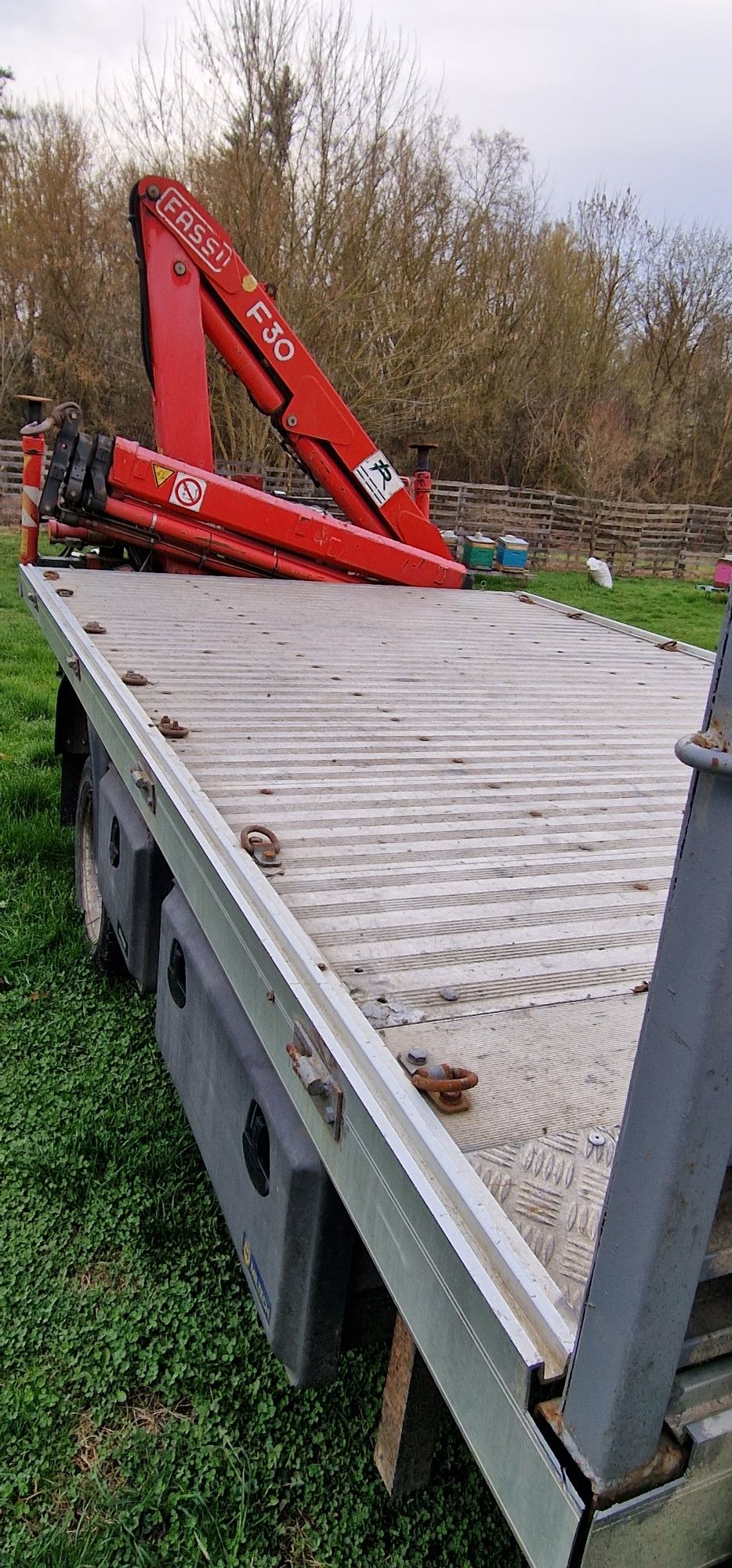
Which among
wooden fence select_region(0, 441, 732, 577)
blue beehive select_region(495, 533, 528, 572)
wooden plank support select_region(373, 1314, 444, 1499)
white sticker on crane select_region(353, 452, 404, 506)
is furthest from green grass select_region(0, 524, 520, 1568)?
wooden fence select_region(0, 441, 732, 577)

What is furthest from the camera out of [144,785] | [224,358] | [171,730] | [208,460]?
[224,358]

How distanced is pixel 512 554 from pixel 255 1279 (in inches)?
490

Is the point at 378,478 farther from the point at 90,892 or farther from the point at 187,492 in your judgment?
the point at 90,892

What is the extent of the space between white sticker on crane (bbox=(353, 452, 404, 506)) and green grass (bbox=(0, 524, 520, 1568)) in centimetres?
487

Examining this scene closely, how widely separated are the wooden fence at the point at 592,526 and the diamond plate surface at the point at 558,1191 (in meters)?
16.7

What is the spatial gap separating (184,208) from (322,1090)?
6.13m

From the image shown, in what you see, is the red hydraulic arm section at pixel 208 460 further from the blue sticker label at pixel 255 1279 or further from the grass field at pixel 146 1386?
the blue sticker label at pixel 255 1279

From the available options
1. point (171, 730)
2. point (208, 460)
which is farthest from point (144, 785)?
point (208, 460)

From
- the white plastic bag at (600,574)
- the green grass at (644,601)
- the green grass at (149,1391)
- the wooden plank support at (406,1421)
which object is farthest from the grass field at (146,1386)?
the white plastic bag at (600,574)

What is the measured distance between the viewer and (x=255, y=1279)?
1.84 metres

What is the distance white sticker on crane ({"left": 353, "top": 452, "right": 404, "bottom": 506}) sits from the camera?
7012 millimetres

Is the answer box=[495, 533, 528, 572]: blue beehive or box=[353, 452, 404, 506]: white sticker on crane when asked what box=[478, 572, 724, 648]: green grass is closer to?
box=[495, 533, 528, 572]: blue beehive

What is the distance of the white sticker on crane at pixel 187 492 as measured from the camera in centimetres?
571

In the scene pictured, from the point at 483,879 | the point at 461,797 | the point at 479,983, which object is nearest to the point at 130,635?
the point at 461,797
